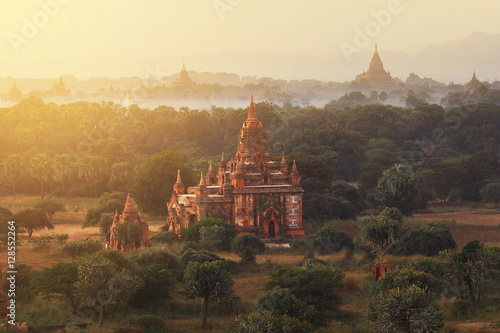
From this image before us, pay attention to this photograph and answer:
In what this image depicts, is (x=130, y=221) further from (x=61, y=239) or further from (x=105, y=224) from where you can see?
(x=105, y=224)

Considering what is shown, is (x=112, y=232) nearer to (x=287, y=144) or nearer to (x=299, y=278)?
(x=299, y=278)

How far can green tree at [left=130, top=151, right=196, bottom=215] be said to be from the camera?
64.2 metres

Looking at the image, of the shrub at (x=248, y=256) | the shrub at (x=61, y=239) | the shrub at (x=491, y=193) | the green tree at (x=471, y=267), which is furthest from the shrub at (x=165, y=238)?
the shrub at (x=491, y=193)

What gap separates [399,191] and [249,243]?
69.8ft

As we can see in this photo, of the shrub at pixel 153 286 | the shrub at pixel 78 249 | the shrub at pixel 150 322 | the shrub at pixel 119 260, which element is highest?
the shrub at pixel 119 260

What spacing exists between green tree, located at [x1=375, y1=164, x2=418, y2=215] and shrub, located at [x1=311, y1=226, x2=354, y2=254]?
57.5 ft

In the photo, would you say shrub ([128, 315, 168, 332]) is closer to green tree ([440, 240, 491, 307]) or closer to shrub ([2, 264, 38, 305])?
shrub ([2, 264, 38, 305])

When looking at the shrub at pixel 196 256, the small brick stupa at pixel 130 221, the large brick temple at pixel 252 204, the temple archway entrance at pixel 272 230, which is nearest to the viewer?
the shrub at pixel 196 256

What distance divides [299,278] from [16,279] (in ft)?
45.0

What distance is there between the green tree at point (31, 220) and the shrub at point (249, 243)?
15175mm

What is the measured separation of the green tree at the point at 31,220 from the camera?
54.9 m

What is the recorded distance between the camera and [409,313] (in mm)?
28406

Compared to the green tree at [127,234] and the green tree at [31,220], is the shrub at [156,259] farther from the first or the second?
the green tree at [31,220]

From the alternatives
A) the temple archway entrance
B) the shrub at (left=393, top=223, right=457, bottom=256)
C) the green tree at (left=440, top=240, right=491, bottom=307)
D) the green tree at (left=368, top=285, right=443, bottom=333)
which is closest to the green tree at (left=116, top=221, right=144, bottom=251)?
the temple archway entrance
